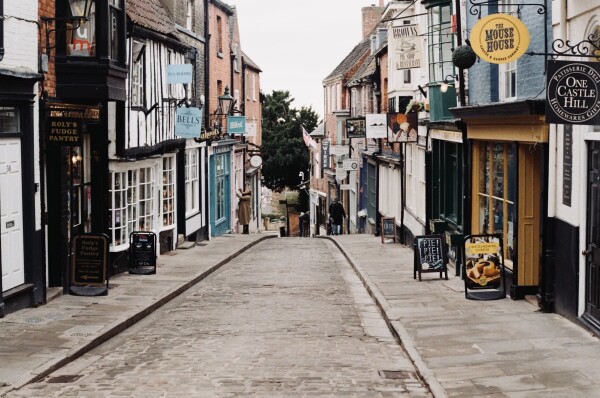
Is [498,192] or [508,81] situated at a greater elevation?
[508,81]

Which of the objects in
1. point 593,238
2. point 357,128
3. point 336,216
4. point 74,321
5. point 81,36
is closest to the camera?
point 593,238

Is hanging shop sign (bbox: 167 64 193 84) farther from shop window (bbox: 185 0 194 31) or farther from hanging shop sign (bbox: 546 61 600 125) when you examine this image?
hanging shop sign (bbox: 546 61 600 125)

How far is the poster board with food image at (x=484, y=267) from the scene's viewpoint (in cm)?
1570

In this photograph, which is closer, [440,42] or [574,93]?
[574,93]

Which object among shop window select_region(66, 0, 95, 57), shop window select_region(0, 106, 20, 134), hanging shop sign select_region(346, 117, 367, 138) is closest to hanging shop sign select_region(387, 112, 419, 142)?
hanging shop sign select_region(346, 117, 367, 138)

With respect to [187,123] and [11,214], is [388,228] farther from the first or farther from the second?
[11,214]

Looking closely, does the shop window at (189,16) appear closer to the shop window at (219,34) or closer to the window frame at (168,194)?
the shop window at (219,34)

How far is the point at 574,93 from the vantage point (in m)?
10.9

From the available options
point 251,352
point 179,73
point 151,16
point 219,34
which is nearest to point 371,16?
point 219,34

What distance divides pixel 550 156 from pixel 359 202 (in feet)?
102

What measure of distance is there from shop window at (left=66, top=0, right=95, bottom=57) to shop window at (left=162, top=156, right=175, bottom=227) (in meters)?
9.28

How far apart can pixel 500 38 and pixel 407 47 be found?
8628 millimetres

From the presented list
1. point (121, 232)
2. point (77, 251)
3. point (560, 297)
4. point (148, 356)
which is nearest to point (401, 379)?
point (148, 356)

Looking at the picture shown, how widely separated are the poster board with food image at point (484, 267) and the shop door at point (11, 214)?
7.41 meters
